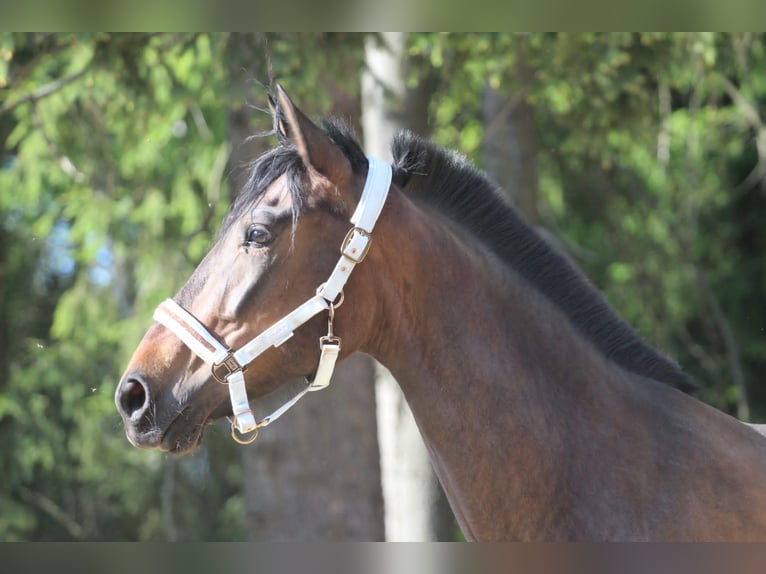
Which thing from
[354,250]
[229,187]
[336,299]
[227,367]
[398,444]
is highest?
[229,187]

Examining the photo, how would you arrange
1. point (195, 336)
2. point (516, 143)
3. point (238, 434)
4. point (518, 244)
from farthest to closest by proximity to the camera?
point (516, 143), point (518, 244), point (238, 434), point (195, 336)

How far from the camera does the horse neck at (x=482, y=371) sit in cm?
279

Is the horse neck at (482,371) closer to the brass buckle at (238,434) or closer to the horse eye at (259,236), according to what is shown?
the horse eye at (259,236)

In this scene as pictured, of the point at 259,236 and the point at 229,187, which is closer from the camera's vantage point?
the point at 259,236

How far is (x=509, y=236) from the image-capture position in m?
3.08

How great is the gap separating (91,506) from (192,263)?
5717mm

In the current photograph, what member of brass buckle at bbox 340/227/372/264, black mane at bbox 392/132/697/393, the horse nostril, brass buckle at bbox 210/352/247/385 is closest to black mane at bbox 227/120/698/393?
black mane at bbox 392/132/697/393

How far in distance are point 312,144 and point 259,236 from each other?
314mm

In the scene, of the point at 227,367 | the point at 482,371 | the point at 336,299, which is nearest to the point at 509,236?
the point at 482,371

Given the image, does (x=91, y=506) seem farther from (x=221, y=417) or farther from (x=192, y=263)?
(x=221, y=417)

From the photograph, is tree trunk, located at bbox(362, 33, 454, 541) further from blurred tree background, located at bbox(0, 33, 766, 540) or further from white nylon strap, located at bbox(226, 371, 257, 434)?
white nylon strap, located at bbox(226, 371, 257, 434)

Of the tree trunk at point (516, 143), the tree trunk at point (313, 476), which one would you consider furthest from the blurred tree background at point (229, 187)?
the tree trunk at point (313, 476)

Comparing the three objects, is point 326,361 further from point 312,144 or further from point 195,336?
point 312,144

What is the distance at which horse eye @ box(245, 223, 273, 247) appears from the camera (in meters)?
2.81
